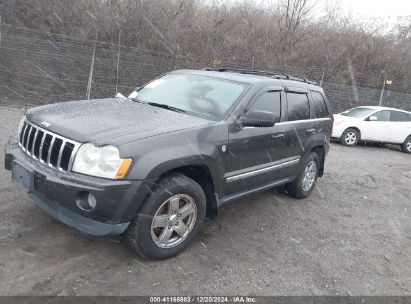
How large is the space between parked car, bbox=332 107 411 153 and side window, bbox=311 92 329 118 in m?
6.45

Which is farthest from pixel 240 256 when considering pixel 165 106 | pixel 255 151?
pixel 165 106

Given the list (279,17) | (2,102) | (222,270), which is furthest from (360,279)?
(279,17)

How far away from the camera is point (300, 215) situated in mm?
5297

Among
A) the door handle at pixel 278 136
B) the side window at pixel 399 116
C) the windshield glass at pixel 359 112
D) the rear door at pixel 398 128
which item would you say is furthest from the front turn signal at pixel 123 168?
the side window at pixel 399 116

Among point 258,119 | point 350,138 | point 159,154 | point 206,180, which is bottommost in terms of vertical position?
point 350,138

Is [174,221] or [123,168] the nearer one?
[123,168]

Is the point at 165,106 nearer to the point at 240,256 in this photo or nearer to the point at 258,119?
the point at 258,119

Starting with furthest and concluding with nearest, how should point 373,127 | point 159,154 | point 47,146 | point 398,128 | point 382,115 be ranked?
point 398,128 < point 382,115 < point 373,127 < point 47,146 < point 159,154

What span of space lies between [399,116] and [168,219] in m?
11.8

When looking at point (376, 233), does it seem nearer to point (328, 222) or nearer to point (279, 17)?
point (328, 222)

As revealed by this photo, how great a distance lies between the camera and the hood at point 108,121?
3.21 metres

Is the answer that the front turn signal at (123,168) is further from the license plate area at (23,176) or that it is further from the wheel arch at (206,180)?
the license plate area at (23,176)

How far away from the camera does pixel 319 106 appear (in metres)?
5.82

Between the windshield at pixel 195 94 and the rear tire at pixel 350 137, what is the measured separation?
868 cm
